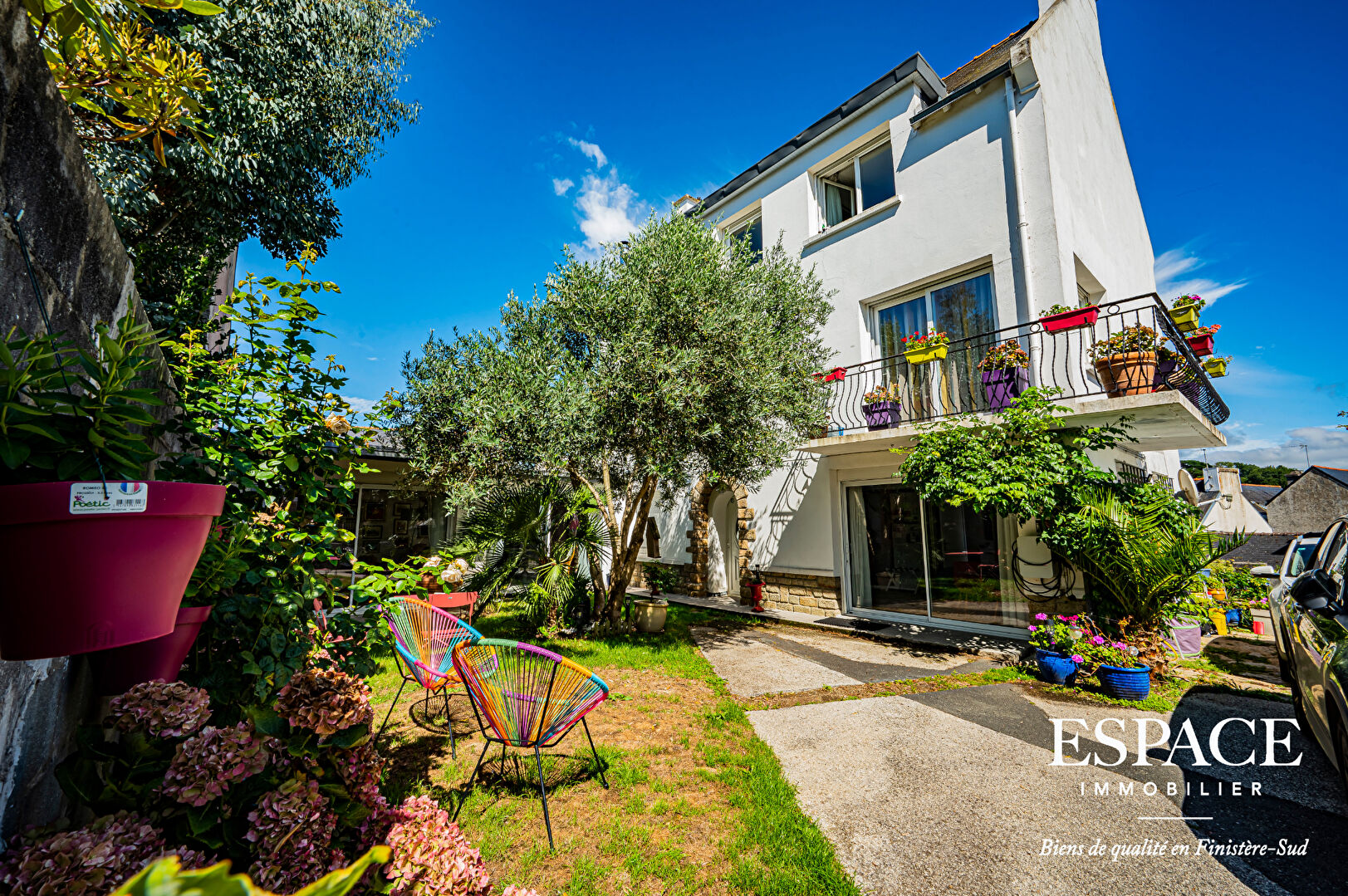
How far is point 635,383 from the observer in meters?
7.08

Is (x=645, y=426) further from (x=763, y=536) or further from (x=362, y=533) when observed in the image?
(x=362, y=533)

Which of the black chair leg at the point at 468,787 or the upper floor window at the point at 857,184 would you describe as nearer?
the black chair leg at the point at 468,787

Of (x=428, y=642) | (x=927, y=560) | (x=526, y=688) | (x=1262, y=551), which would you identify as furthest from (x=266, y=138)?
(x=1262, y=551)

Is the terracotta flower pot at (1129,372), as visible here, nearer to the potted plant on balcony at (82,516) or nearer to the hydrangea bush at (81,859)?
the potted plant on balcony at (82,516)

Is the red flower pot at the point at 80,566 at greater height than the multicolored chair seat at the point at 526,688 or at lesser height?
greater

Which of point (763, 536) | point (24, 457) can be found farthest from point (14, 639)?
point (763, 536)

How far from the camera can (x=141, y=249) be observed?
6.70m

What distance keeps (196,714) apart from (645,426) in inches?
227

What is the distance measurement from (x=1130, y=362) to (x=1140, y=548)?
7.43ft

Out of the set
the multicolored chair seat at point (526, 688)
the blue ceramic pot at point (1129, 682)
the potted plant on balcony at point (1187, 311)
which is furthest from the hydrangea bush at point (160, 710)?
the potted plant on balcony at point (1187, 311)

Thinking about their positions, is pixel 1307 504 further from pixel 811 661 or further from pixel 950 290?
pixel 811 661

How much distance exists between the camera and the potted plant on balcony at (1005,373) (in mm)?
7801

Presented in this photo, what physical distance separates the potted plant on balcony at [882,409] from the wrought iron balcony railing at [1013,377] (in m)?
0.01

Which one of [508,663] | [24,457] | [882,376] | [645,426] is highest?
[882,376]
